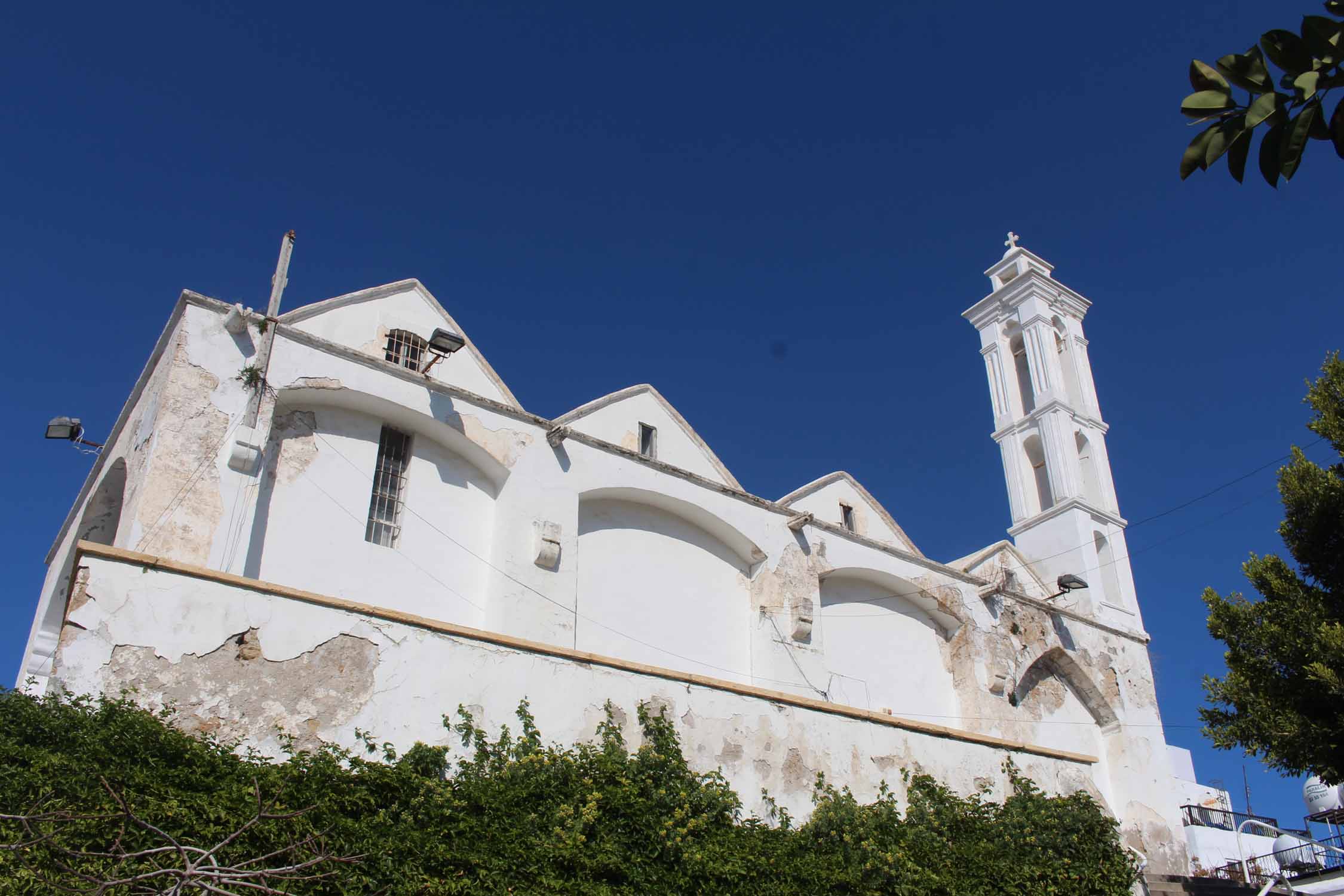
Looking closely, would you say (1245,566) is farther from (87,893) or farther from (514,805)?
(87,893)

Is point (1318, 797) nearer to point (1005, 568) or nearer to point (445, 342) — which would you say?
point (1005, 568)

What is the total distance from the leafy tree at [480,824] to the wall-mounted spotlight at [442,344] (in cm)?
652

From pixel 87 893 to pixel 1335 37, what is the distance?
824 centimetres

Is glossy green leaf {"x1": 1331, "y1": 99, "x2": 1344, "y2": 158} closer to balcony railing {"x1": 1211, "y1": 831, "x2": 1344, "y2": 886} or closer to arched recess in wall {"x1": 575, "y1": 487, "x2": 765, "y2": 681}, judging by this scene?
arched recess in wall {"x1": 575, "y1": 487, "x2": 765, "y2": 681}

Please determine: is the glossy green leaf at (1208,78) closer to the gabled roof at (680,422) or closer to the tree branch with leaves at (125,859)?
the tree branch with leaves at (125,859)

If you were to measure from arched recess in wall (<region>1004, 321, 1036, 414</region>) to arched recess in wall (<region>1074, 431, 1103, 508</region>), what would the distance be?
1.50 metres

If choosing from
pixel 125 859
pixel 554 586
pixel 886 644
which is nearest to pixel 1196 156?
pixel 125 859

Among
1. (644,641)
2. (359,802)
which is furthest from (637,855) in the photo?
(644,641)

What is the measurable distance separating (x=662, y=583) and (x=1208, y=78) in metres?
15.5

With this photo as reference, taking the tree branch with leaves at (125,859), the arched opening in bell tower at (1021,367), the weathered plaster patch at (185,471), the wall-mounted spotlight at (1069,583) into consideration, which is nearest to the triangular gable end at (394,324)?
the weathered plaster patch at (185,471)

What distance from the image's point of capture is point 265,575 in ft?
48.7

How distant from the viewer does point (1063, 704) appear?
24.0 m

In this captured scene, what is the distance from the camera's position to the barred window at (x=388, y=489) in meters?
16.4

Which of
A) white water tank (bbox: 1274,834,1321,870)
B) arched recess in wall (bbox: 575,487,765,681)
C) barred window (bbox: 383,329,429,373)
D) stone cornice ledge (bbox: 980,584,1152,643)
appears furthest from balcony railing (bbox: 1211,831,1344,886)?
barred window (bbox: 383,329,429,373)
